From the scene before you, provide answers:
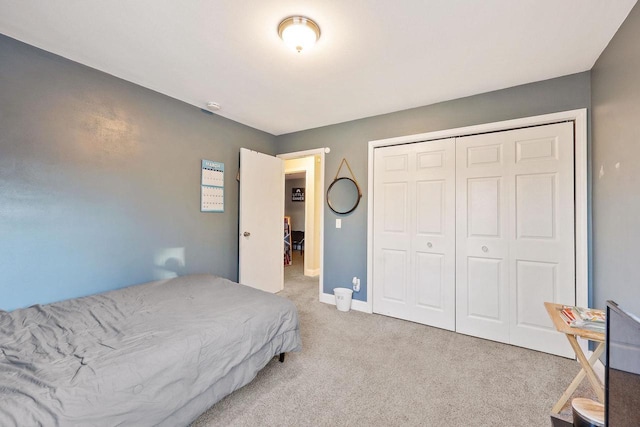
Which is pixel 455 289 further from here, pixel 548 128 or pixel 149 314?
pixel 149 314

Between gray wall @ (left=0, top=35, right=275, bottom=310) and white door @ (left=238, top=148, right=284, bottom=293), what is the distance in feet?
1.55

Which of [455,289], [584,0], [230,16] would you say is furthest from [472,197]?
[230,16]

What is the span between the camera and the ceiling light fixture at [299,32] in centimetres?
162

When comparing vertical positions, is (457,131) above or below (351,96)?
below

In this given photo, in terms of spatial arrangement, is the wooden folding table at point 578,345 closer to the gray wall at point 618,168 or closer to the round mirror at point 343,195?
the gray wall at point 618,168

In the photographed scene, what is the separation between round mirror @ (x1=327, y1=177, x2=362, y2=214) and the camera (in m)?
3.34

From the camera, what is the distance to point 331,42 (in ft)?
5.99

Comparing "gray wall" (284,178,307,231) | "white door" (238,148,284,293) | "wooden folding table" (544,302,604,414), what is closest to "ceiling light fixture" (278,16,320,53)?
"white door" (238,148,284,293)

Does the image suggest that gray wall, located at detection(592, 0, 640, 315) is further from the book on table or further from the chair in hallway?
the chair in hallway

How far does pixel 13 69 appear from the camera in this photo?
1828 millimetres

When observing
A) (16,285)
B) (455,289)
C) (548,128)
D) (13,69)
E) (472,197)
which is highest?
(13,69)

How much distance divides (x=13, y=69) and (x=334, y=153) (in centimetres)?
287

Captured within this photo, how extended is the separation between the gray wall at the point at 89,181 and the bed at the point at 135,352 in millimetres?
321

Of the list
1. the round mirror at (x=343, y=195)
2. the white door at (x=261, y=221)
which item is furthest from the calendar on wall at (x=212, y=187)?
the round mirror at (x=343, y=195)
